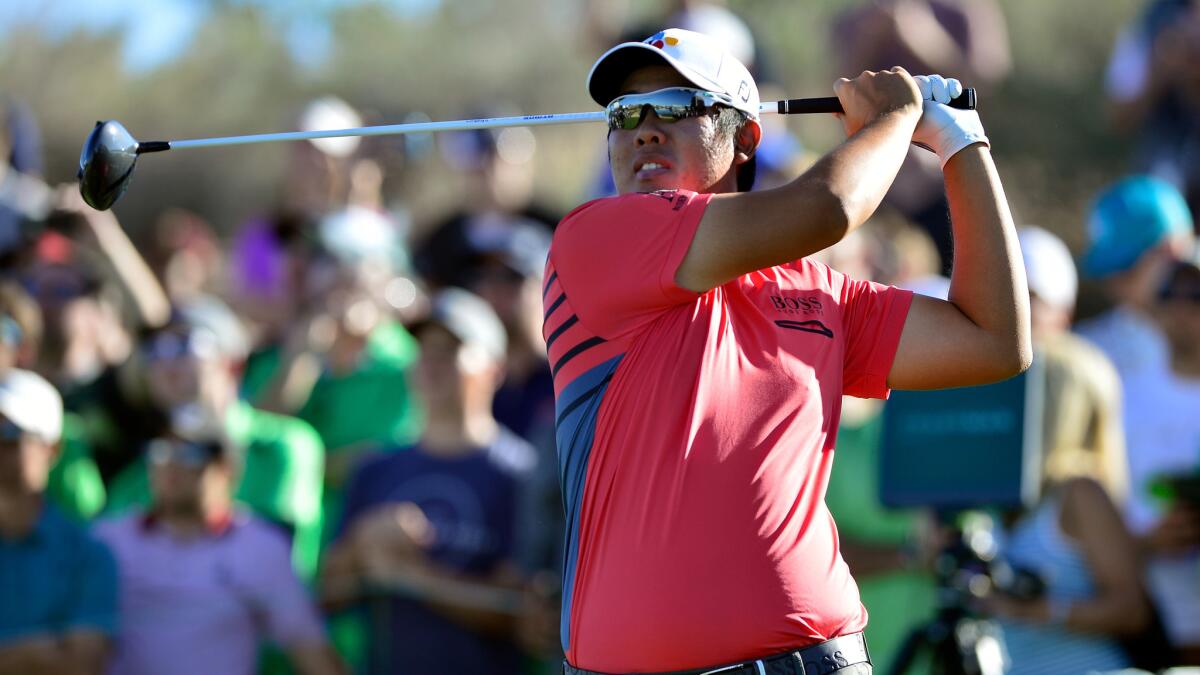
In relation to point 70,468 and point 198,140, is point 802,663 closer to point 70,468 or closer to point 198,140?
point 198,140

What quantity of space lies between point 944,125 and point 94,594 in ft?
14.4

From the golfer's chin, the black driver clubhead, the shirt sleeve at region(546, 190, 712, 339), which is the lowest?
the shirt sleeve at region(546, 190, 712, 339)

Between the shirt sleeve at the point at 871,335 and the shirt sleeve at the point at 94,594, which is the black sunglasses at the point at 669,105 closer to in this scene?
the shirt sleeve at the point at 871,335

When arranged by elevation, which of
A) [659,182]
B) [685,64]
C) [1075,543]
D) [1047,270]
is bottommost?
[1075,543]

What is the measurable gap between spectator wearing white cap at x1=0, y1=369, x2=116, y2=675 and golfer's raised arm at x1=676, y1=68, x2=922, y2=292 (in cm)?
417

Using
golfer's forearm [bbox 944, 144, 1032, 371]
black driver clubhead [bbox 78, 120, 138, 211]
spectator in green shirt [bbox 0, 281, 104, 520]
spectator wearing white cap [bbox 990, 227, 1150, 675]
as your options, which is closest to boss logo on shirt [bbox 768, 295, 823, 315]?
golfer's forearm [bbox 944, 144, 1032, 371]

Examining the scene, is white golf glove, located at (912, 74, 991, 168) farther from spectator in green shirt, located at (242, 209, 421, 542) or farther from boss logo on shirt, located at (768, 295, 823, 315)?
spectator in green shirt, located at (242, 209, 421, 542)

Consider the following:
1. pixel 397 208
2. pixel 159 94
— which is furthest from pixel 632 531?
pixel 159 94

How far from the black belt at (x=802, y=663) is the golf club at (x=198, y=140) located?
1206 mm

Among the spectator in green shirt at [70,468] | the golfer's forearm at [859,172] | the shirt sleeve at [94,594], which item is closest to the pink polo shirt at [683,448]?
the golfer's forearm at [859,172]

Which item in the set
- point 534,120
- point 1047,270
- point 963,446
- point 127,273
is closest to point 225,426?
point 127,273

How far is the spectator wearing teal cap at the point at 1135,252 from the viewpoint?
24.7 feet

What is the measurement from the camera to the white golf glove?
395 cm

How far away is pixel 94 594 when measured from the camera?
22.9 ft
